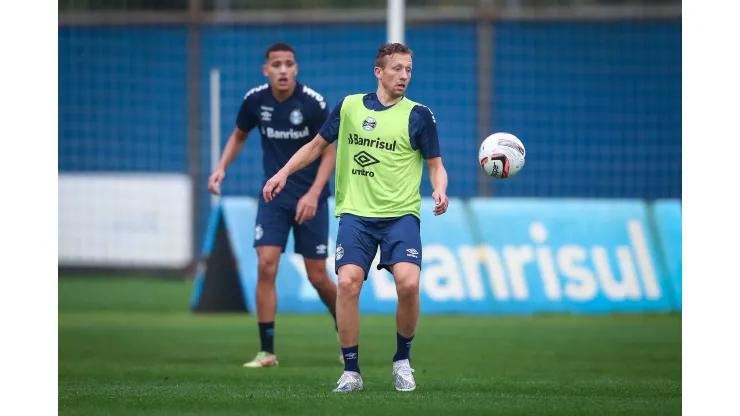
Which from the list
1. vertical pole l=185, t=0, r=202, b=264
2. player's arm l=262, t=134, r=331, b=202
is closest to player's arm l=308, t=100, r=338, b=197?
player's arm l=262, t=134, r=331, b=202

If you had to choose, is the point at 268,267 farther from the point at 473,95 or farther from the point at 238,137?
the point at 473,95

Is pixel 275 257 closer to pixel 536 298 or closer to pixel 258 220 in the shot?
pixel 258 220

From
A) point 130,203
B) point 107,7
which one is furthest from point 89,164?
point 107,7

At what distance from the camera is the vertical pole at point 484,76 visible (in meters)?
22.4

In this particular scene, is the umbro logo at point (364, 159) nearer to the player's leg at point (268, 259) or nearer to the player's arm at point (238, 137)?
the player's leg at point (268, 259)

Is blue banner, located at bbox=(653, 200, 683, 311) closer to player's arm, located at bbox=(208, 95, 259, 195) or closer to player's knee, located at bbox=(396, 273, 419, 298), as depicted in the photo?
player's arm, located at bbox=(208, 95, 259, 195)

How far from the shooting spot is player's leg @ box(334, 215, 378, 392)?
7.85 m

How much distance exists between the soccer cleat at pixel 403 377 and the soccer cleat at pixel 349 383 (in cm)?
25

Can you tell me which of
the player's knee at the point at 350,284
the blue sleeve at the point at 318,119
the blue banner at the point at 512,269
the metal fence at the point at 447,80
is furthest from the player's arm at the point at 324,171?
the metal fence at the point at 447,80

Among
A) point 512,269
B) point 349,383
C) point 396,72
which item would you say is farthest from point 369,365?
point 512,269

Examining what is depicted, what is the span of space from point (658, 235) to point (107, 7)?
40.6ft

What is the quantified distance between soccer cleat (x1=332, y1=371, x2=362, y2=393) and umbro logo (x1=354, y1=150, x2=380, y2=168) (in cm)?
131

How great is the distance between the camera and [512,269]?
1512 centimetres

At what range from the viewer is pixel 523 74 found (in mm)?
22625
